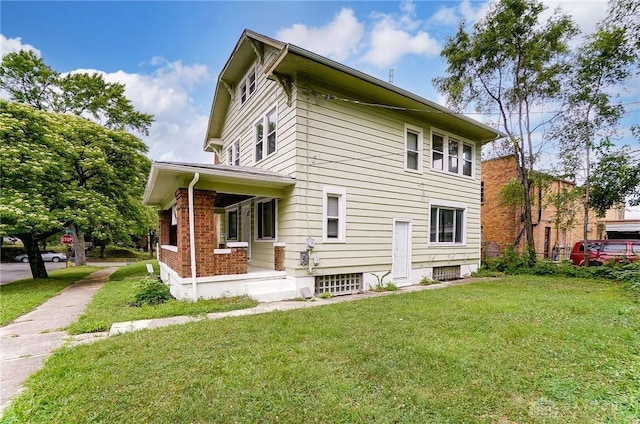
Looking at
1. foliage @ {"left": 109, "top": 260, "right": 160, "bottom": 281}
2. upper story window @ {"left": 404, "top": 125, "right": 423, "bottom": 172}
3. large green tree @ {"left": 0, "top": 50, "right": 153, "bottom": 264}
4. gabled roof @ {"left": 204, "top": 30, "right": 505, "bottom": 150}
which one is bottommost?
foliage @ {"left": 109, "top": 260, "right": 160, "bottom": 281}

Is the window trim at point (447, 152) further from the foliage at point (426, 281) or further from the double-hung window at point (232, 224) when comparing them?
the double-hung window at point (232, 224)

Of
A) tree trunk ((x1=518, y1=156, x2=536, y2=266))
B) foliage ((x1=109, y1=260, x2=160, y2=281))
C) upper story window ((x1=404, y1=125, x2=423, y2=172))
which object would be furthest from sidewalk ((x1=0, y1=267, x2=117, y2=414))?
tree trunk ((x1=518, y1=156, x2=536, y2=266))

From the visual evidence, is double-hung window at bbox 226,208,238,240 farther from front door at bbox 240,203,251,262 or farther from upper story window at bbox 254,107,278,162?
upper story window at bbox 254,107,278,162

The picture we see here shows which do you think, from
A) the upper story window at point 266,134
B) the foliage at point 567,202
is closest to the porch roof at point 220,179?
the upper story window at point 266,134

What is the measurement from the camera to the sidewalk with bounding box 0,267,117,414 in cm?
329

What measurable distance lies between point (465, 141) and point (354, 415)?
11.3m

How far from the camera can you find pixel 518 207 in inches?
630

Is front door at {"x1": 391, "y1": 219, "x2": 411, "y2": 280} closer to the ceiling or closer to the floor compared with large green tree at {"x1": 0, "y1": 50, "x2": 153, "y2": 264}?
closer to the floor

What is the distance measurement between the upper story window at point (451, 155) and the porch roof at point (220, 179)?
5917 millimetres

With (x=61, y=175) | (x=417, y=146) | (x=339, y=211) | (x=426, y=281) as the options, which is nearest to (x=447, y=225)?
(x=426, y=281)

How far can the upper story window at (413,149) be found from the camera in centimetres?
969

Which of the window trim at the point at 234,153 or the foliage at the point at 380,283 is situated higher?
the window trim at the point at 234,153

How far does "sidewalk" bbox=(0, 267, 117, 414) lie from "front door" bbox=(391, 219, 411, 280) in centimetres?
790

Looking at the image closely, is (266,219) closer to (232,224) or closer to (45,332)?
(232,224)
